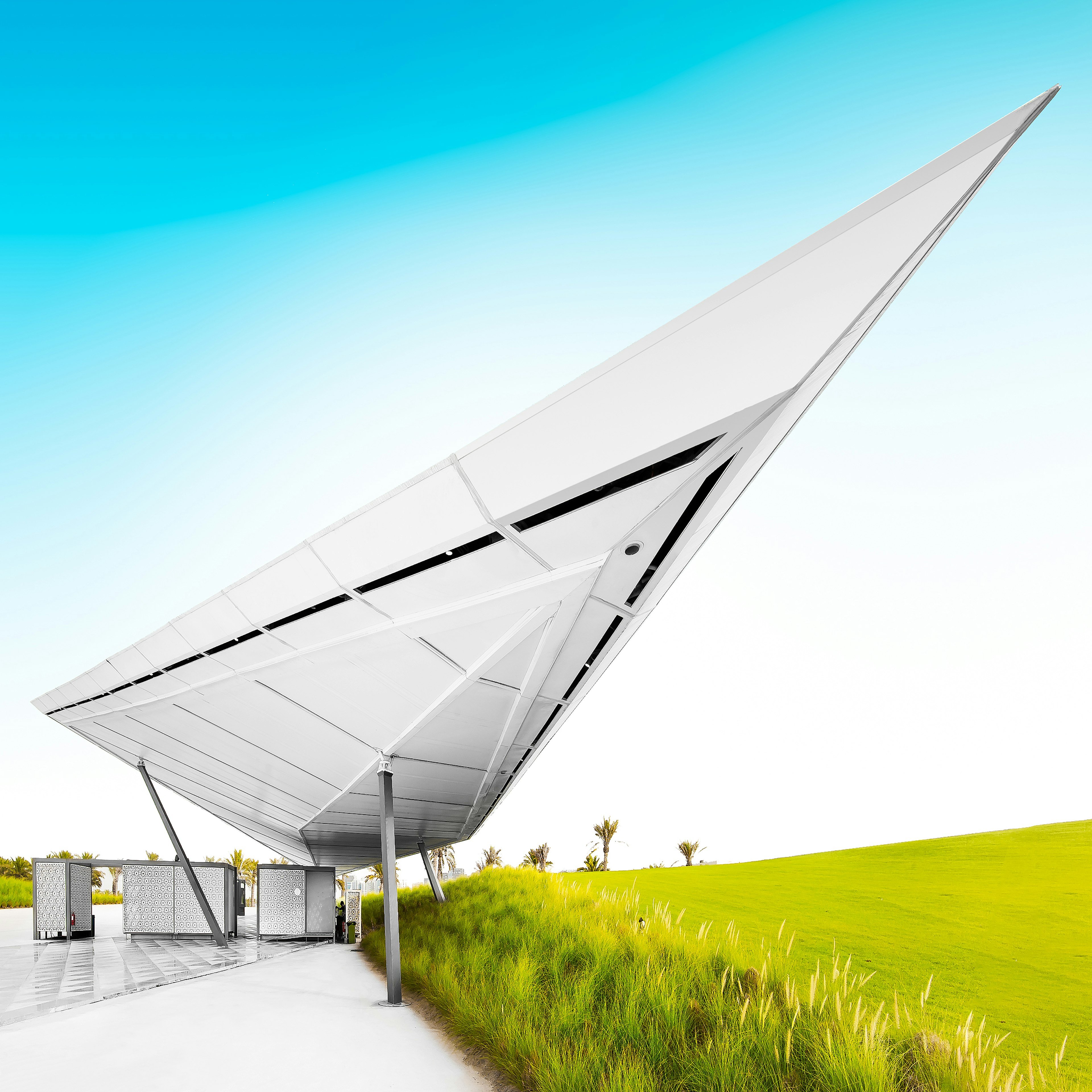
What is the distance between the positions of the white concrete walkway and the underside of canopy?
9.27 ft

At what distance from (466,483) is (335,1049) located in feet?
16.8

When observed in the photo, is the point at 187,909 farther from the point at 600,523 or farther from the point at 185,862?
the point at 600,523

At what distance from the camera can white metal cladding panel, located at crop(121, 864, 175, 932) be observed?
16438 millimetres

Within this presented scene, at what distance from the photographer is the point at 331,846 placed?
1734 centimetres

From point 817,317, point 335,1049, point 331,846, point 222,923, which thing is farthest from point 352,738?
point 222,923

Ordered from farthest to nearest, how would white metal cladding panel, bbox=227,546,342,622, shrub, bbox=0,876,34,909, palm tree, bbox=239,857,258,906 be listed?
palm tree, bbox=239,857,258,906 → shrub, bbox=0,876,34,909 → white metal cladding panel, bbox=227,546,342,622

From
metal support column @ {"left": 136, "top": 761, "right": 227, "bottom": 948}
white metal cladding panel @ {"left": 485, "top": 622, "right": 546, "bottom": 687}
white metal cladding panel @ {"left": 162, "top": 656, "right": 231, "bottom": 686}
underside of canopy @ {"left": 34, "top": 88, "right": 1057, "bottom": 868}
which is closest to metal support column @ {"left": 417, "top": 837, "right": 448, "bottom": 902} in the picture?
metal support column @ {"left": 136, "top": 761, "right": 227, "bottom": 948}

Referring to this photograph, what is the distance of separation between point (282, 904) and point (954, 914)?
16656 mm

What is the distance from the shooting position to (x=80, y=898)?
53.9 ft

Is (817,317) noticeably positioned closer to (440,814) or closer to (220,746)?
(220,746)

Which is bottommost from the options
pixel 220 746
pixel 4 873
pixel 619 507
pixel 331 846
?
pixel 4 873

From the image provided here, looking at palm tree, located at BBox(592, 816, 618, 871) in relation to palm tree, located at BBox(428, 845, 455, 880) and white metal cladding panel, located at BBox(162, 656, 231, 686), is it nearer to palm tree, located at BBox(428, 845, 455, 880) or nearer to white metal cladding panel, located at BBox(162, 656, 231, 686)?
palm tree, located at BBox(428, 845, 455, 880)

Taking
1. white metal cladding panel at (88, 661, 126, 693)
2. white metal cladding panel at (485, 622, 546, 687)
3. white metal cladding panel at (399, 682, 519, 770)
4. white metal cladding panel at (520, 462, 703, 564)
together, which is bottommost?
white metal cladding panel at (399, 682, 519, 770)

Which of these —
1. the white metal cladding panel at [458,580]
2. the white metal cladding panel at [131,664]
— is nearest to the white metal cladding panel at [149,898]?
the white metal cladding panel at [131,664]
